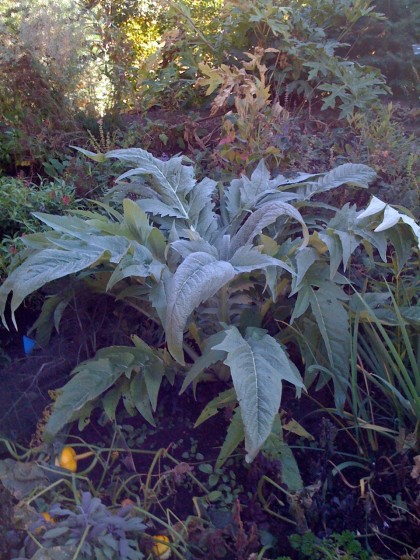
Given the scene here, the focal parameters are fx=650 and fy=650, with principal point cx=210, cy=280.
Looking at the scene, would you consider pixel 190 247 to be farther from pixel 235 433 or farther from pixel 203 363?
pixel 235 433

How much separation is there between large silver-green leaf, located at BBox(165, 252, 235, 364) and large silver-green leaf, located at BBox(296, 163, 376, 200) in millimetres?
927

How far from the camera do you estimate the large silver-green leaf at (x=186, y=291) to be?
1951 mm

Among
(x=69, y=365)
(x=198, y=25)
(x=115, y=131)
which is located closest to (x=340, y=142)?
(x=115, y=131)

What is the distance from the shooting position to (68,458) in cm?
220

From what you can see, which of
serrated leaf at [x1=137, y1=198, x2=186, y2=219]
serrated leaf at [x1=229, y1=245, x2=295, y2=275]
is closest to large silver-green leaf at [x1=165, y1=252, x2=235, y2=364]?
serrated leaf at [x1=229, y1=245, x2=295, y2=275]

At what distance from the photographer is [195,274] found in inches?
79.7

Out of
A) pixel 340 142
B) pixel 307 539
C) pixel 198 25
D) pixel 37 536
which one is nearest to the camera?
pixel 37 536

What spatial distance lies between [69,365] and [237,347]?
88 centimetres

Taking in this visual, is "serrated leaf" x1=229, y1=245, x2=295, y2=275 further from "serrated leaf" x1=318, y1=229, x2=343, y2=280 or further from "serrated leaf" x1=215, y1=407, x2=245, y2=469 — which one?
"serrated leaf" x1=215, y1=407, x2=245, y2=469

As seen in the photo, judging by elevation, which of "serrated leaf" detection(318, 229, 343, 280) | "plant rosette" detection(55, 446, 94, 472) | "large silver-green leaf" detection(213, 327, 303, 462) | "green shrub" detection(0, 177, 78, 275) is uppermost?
"serrated leaf" detection(318, 229, 343, 280)

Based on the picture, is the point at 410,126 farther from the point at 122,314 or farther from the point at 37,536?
the point at 37,536

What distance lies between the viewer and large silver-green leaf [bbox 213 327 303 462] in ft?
5.96

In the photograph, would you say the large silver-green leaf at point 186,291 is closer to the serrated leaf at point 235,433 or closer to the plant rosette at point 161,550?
the serrated leaf at point 235,433

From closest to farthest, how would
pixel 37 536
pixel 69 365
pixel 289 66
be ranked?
pixel 37 536 → pixel 69 365 → pixel 289 66
